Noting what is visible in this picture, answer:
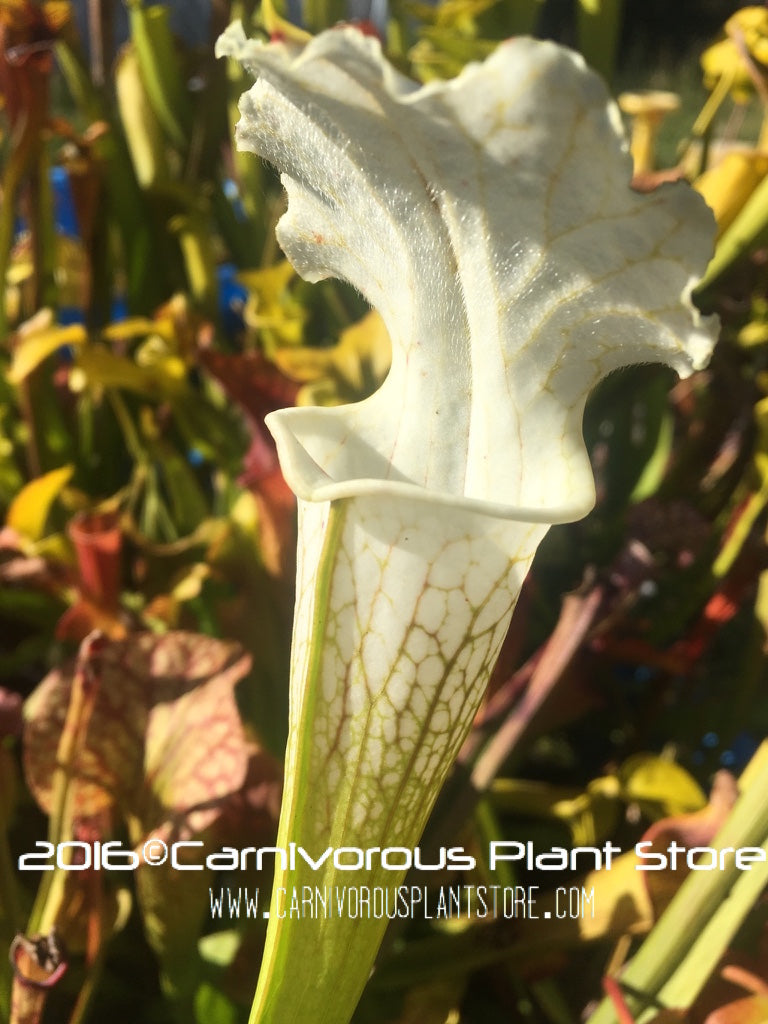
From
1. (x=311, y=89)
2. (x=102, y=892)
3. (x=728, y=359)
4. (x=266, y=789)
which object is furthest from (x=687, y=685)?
(x=311, y=89)

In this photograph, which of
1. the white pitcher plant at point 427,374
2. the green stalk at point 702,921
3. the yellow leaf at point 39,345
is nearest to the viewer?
the white pitcher plant at point 427,374

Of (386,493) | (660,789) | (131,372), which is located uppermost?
(386,493)

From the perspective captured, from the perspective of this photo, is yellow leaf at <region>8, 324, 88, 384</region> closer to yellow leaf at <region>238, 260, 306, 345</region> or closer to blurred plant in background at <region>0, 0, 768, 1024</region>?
blurred plant in background at <region>0, 0, 768, 1024</region>

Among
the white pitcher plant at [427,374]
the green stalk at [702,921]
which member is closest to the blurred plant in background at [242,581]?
the green stalk at [702,921]

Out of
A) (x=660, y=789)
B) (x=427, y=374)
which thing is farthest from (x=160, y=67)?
(x=660, y=789)

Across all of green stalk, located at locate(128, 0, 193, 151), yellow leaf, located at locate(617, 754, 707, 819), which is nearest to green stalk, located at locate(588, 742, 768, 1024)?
yellow leaf, located at locate(617, 754, 707, 819)

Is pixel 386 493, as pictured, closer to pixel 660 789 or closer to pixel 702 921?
pixel 702 921

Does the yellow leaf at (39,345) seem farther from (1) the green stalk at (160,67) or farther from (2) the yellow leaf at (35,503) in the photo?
(1) the green stalk at (160,67)
